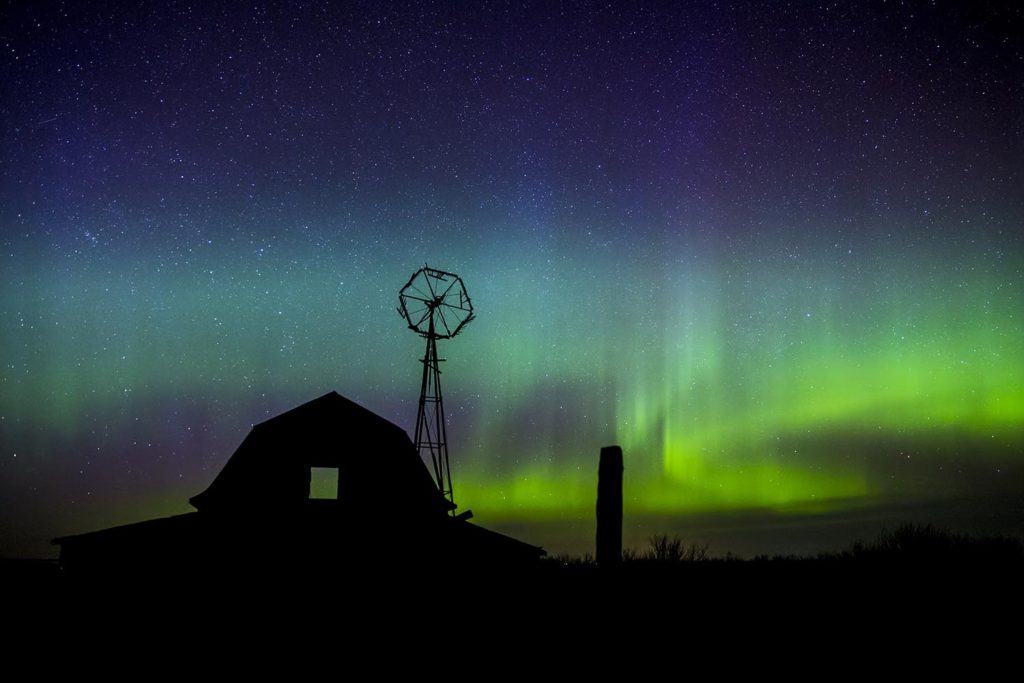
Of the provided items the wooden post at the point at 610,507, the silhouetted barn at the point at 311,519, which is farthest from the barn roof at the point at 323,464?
the wooden post at the point at 610,507

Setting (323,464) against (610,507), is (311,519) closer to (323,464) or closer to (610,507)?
(323,464)

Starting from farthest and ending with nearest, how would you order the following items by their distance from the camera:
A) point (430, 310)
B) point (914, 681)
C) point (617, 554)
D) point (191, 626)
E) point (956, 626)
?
point (430, 310) < point (191, 626) < point (617, 554) < point (956, 626) < point (914, 681)

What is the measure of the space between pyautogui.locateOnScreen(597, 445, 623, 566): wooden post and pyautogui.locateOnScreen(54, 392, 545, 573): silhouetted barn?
547 cm

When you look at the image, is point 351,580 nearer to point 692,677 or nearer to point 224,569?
point 224,569

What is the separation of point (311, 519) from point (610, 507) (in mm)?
8267

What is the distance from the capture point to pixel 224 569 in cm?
1587

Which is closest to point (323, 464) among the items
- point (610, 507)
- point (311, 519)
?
point (311, 519)

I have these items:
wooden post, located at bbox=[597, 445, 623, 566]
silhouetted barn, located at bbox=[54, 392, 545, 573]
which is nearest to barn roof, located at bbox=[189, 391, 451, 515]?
silhouetted barn, located at bbox=[54, 392, 545, 573]

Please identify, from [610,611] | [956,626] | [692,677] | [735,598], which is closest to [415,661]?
[610,611]

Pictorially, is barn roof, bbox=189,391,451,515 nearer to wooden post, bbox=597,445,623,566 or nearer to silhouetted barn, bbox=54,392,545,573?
silhouetted barn, bbox=54,392,545,573

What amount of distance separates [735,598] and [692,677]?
345cm

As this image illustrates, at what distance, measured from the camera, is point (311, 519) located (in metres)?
17.3

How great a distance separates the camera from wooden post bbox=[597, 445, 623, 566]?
39.2 feet

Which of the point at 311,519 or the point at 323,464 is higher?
the point at 323,464
